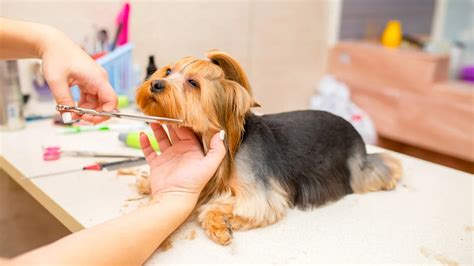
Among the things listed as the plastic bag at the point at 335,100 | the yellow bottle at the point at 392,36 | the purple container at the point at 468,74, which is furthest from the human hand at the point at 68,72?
the purple container at the point at 468,74

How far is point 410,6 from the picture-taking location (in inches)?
127

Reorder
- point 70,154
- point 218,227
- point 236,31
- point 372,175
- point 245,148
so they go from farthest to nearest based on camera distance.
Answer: point 236,31 → point 70,154 → point 372,175 → point 245,148 → point 218,227

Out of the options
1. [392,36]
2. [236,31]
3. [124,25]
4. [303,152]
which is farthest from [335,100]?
[303,152]

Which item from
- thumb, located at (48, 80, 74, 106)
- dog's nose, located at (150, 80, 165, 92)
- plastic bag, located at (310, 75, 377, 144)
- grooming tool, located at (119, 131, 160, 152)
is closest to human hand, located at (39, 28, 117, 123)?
thumb, located at (48, 80, 74, 106)

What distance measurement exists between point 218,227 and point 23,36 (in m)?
0.57

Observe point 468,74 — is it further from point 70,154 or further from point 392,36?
point 70,154

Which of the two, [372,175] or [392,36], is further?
[392,36]

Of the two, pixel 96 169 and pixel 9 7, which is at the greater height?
pixel 9 7

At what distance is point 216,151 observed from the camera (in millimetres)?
935

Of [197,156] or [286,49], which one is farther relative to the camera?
[286,49]

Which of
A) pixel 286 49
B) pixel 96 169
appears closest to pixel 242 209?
pixel 96 169

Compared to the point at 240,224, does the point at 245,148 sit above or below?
above

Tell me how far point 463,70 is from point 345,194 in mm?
2194

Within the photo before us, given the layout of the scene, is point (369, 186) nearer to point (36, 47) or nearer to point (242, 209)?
point (242, 209)
